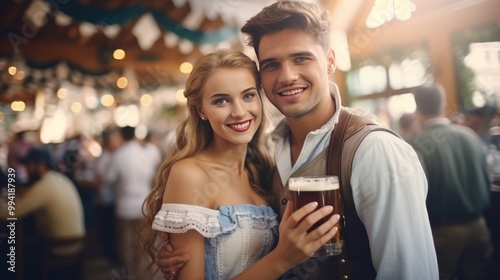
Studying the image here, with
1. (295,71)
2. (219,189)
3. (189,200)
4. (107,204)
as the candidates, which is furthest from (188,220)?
(107,204)

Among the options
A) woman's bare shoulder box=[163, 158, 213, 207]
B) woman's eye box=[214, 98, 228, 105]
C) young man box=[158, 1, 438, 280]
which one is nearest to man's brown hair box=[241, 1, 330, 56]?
young man box=[158, 1, 438, 280]

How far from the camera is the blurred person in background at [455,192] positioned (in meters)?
2.71

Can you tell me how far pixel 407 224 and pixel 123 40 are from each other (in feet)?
17.0

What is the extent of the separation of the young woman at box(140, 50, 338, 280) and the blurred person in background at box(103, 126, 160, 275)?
2.57 metres

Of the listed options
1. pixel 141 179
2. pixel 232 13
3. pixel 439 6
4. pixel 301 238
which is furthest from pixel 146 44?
pixel 301 238

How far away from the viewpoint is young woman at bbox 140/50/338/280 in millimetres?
1441

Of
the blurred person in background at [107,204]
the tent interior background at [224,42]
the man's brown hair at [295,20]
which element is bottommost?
the blurred person in background at [107,204]

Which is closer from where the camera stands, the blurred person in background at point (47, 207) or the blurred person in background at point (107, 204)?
the blurred person in background at point (47, 207)

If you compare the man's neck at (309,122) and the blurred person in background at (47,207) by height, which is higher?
the man's neck at (309,122)

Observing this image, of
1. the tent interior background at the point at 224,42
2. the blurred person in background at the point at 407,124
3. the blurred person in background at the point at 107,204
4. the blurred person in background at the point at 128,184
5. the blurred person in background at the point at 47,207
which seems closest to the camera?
the tent interior background at the point at 224,42

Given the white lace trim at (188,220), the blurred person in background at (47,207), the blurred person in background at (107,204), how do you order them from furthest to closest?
the blurred person in background at (107,204)
the blurred person in background at (47,207)
the white lace trim at (188,220)

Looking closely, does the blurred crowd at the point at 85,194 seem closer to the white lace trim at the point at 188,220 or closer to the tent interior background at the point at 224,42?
the white lace trim at the point at 188,220

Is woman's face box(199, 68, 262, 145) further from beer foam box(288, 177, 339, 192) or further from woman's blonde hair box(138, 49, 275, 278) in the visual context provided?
beer foam box(288, 177, 339, 192)

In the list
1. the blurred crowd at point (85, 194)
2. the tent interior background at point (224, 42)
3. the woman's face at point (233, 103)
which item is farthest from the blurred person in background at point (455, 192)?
the blurred crowd at point (85, 194)
